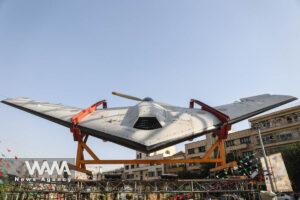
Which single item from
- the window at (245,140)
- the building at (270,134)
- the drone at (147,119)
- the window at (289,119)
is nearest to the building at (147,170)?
the building at (270,134)

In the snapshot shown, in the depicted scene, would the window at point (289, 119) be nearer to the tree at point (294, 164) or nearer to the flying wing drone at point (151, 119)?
the tree at point (294, 164)

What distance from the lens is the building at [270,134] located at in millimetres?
51688

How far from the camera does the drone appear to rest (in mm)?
16891

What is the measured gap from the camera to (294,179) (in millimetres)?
41375

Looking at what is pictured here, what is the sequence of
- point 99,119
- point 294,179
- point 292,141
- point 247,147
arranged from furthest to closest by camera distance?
point 247,147, point 292,141, point 294,179, point 99,119

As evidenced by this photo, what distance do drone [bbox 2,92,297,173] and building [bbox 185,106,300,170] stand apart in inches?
1158

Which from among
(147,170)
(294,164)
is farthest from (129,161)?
(147,170)

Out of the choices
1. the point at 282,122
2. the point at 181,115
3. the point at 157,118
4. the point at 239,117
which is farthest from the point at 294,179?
the point at 157,118

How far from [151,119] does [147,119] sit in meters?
0.28

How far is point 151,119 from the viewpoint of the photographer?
60.2ft

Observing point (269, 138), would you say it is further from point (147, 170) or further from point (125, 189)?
point (125, 189)

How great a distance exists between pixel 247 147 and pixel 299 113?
12588 millimetres

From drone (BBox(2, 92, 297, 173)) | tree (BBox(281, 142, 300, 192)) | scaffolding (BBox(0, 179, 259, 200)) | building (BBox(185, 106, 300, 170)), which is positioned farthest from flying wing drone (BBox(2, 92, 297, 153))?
building (BBox(185, 106, 300, 170))

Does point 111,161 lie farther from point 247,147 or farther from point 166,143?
point 247,147
